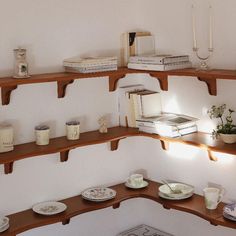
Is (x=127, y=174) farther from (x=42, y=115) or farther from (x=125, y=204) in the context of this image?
(x=42, y=115)

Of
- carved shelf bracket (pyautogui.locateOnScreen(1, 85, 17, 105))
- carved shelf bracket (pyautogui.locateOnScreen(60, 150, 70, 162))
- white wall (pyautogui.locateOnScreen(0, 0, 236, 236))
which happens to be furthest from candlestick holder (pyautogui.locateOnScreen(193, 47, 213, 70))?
carved shelf bracket (pyautogui.locateOnScreen(1, 85, 17, 105))

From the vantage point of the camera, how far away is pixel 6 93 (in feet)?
7.98

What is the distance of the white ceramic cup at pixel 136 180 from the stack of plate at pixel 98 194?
Answer: 150 mm

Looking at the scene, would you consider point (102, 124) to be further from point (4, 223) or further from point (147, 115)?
point (4, 223)

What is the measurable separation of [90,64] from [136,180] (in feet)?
2.63

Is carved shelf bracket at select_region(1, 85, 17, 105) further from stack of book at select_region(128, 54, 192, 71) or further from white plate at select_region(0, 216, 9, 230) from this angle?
stack of book at select_region(128, 54, 192, 71)

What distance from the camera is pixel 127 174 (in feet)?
10.0

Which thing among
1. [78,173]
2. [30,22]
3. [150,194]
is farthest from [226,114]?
[30,22]

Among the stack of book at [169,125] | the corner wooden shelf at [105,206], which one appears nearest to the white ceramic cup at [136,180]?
the corner wooden shelf at [105,206]

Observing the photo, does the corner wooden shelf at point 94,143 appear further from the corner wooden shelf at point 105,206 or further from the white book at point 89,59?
the white book at point 89,59

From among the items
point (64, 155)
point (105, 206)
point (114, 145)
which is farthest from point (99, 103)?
point (105, 206)

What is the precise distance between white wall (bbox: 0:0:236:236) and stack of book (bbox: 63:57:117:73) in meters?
0.07

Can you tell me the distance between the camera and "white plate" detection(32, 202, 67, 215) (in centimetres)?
253

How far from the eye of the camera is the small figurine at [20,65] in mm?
2402
